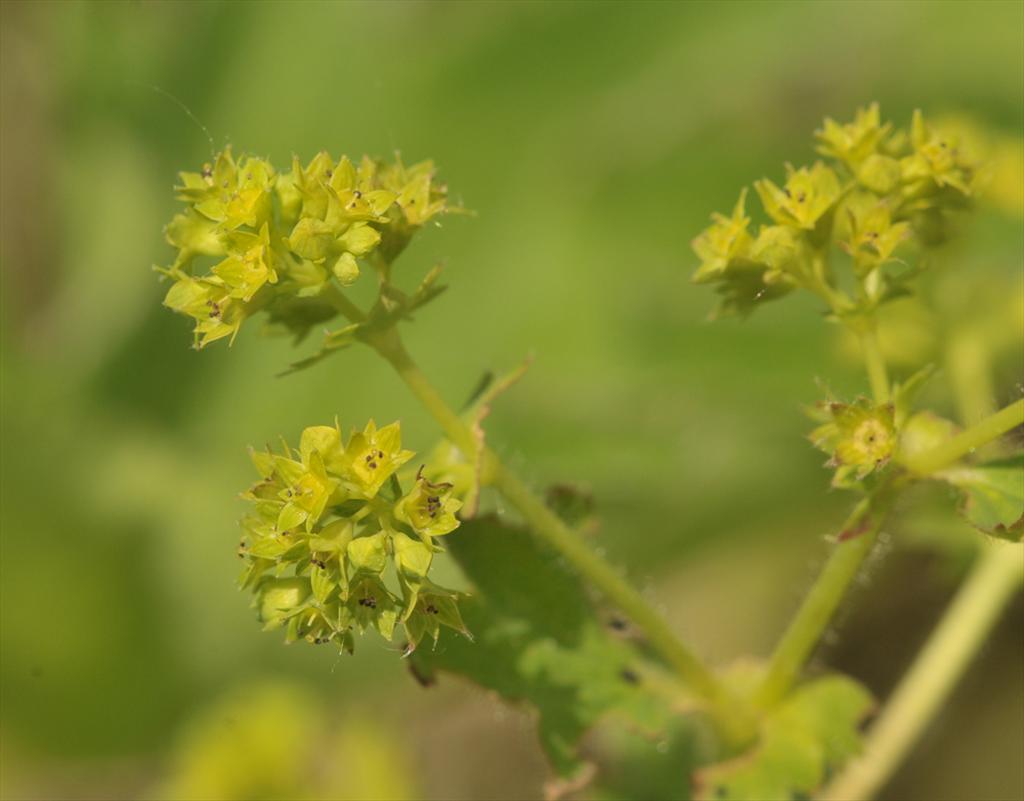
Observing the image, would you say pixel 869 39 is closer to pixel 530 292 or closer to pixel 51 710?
pixel 530 292

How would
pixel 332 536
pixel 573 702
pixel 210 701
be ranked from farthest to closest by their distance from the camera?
pixel 210 701, pixel 573 702, pixel 332 536

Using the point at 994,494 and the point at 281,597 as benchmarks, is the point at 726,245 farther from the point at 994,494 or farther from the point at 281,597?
the point at 281,597

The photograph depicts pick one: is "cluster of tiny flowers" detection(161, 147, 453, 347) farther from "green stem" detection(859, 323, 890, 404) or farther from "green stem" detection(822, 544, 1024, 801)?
"green stem" detection(822, 544, 1024, 801)

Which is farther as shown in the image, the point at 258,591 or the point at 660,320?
the point at 660,320

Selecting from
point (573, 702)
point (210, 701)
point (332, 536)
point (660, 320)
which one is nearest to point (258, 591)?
point (332, 536)

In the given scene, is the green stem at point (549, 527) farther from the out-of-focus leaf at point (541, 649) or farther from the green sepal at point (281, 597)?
the green sepal at point (281, 597)

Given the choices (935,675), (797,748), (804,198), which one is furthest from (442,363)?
(804,198)
